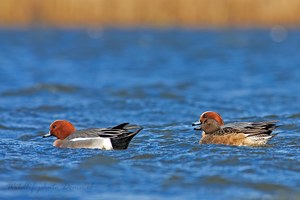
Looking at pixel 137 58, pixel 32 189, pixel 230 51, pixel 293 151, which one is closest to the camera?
pixel 32 189

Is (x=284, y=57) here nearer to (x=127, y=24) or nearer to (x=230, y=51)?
(x=230, y=51)

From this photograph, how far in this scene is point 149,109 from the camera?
14305 millimetres

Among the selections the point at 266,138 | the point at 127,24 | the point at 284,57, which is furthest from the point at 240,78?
the point at 127,24

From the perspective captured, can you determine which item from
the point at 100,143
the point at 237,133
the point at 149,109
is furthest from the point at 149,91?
the point at 100,143

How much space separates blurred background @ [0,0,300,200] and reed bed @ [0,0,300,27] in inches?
2.1

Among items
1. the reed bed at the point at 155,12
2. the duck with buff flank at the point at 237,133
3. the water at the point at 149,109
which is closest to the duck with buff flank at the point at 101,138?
the water at the point at 149,109

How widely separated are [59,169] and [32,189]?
78 cm

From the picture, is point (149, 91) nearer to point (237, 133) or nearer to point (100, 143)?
point (237, 133)

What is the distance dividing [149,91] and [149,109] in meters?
2.86

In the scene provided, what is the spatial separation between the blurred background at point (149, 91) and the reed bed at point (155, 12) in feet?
0.18

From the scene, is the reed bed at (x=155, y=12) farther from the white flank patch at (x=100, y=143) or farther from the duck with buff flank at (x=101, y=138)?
the white flank patch at (x=100, y=143)

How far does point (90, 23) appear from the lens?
3606cm

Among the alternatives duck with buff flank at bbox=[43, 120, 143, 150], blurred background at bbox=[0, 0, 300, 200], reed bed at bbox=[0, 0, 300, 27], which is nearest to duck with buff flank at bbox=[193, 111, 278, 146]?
blurred background at bbox=[0, 0, 300, 200]

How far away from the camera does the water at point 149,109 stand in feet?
25.1
